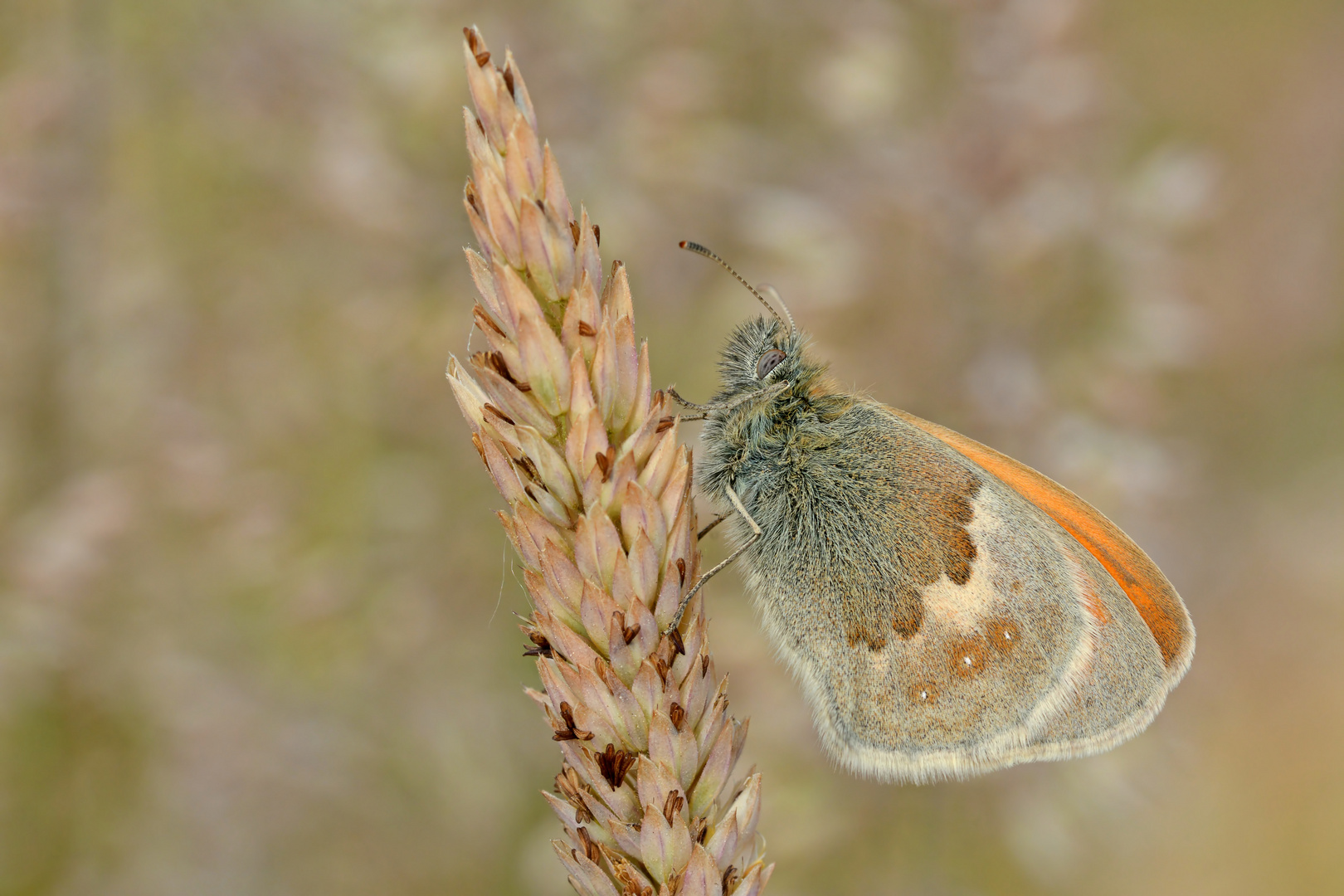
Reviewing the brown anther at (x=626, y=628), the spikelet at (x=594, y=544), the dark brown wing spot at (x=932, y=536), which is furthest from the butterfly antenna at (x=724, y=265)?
the brown anther at (x=626, y=628)

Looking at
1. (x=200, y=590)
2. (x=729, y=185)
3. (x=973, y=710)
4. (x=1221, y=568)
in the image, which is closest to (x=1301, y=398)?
(x=1221, y=568)

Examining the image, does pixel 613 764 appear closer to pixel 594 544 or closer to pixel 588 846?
pixel 588 846

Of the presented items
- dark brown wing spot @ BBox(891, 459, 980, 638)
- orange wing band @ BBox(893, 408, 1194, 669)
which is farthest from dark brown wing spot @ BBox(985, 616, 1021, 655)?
orange wing band @ BBox(893, 408, 1194, 669)

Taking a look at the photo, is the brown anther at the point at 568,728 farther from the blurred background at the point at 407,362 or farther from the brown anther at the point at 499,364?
the blurred background at the point at 407,362

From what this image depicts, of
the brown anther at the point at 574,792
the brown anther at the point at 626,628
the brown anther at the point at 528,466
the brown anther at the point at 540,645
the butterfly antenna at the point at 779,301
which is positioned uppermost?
the butterfly antenna at the point at 779,301

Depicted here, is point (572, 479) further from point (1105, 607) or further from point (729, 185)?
point (729, 185)
